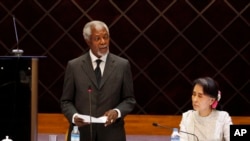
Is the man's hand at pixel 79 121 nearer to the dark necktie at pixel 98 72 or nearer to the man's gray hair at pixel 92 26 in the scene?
the dark necktie at pixel 98 72

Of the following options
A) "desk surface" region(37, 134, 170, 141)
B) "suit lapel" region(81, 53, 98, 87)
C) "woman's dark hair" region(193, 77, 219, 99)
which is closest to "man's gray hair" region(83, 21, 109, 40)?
"suit lapel" region(81, 53, 98, 87)

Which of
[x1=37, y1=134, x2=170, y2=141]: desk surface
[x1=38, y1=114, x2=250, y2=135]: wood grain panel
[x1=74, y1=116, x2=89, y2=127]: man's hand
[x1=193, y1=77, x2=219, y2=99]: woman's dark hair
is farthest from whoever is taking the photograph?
[x1=38, y1=114, x2=250, y2=135]: wood grain panel

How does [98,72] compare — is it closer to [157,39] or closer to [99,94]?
[99,94]

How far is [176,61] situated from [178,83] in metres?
0.19

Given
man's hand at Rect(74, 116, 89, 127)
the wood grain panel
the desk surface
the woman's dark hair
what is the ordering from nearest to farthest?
1. man's hand at Rect(74, 116, 89, 127)
2. the woman's dark hair
3. the desk surface
4. the wood grain panel

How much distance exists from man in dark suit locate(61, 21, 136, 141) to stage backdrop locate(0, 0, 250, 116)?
2.19 m

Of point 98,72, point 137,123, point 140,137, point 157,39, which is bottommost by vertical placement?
point 140,137

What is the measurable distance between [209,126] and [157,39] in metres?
2.30

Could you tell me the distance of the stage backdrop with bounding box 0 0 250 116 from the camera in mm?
5059

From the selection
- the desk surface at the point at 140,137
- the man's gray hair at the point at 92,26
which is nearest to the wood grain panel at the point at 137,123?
the desk surface at the point at 140,137

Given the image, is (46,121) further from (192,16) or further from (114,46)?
(192,16)

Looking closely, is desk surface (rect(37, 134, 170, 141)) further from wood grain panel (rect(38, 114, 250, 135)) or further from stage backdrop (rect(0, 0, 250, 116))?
stage backdrop (rect(0, 0, 250, 116))

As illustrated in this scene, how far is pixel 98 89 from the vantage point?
9.47 ft

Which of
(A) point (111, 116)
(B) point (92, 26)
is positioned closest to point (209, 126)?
(A) point (111, 116)
